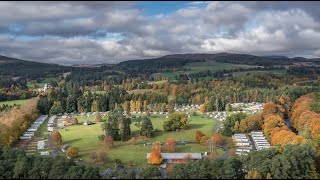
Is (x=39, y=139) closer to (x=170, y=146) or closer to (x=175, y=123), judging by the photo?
(x=175, y=123)

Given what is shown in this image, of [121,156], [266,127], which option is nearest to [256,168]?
[121,156]

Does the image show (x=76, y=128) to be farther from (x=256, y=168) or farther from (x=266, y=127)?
(x=256, y=168)

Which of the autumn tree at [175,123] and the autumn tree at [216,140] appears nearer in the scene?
the autumn tree at [216,140]

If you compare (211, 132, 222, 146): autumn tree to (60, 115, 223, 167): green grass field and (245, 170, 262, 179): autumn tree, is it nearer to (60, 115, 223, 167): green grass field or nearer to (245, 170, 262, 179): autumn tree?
(60, 115, 223, 167): green grass field

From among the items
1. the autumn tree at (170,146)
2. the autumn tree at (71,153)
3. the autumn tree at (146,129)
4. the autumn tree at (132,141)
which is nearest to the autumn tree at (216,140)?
the autumn tree at (170,146)

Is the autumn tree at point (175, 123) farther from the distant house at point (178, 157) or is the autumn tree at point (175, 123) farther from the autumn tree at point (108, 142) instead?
the distant house at point (178, 157)

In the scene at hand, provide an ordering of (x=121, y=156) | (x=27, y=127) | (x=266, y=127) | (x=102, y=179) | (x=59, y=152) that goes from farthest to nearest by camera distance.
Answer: (x=27, y=127), (x=266, y=127), (x=59, y=152), (x=121, y=156), (x=102, y=179)

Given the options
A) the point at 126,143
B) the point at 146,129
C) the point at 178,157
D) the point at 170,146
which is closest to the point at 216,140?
the point at 170,146

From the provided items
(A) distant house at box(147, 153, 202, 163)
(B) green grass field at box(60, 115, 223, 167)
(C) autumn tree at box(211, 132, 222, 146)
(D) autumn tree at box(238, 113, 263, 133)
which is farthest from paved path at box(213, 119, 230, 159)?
(D) autumn tree at box(238, 113, 263, 133)

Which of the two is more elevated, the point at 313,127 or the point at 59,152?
the point at 313,127
